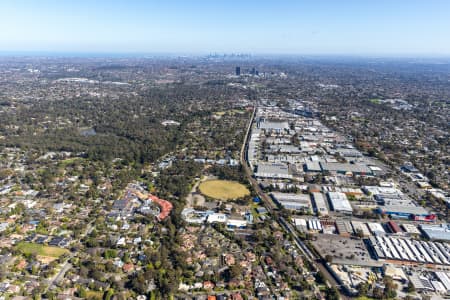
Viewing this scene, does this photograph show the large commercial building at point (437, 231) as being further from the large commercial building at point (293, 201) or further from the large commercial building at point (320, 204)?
the large commercial building at point (293, 201)

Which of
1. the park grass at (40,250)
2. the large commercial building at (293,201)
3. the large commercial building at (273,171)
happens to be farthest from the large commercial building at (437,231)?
the park grass at (40,250)

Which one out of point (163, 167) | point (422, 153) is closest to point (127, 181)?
point (163, 167)

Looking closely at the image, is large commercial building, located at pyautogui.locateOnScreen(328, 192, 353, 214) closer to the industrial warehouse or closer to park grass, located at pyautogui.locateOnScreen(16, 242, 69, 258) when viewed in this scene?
the industrial warehouse

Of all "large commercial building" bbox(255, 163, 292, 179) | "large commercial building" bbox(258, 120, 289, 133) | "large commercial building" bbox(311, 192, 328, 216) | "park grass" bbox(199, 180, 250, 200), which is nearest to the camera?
"large commercial building" bbox(311, 192, 328, 216)

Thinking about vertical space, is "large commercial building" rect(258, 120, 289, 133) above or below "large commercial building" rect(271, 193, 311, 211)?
above

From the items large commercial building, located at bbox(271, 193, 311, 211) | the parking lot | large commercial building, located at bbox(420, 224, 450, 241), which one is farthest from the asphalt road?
large commercial building, located at bbox(420, 224, 450, 241)
